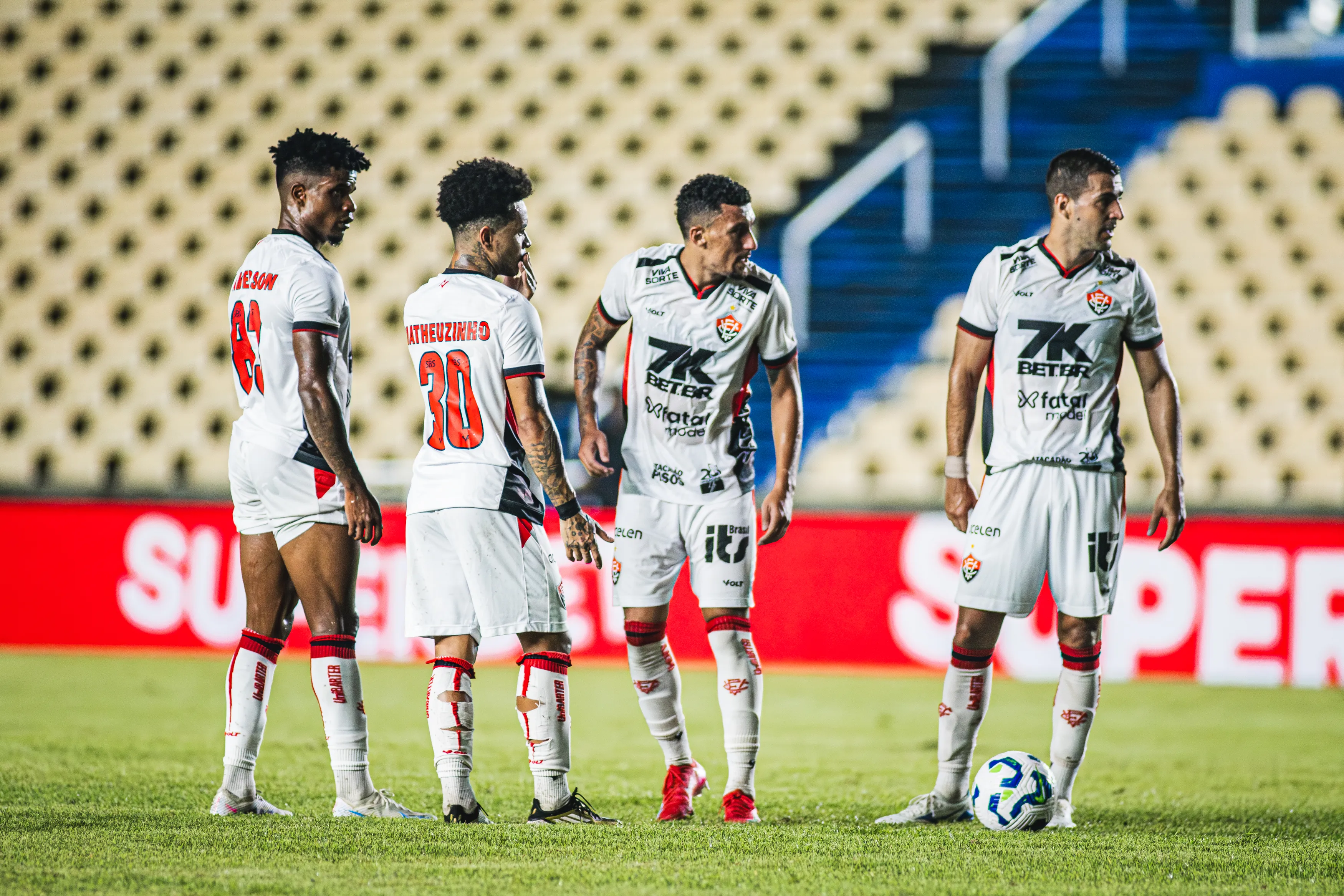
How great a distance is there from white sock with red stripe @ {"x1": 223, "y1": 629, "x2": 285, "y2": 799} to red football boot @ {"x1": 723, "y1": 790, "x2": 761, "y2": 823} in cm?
126

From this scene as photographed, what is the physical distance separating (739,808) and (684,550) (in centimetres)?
73

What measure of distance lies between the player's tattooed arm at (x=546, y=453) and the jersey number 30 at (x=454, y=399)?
106 mm

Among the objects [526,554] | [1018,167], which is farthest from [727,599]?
[1018,167]

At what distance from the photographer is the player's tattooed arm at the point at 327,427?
11.4ft

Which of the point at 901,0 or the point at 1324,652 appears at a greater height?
the point at 901,0

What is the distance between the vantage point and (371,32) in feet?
38.0

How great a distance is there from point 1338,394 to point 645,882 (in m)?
9.01

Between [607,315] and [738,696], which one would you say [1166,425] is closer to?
[738,696]

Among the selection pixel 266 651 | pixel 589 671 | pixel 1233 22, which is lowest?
pixel 589 671

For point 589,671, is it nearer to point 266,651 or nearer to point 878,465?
point 878,465

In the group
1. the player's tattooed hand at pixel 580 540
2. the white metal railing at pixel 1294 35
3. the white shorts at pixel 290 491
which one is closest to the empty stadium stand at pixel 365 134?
the white metal railing at pixel 1294 35

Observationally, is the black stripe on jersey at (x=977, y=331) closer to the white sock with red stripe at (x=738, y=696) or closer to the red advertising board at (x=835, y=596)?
the white sock with red stripe at (x=738, y=696)

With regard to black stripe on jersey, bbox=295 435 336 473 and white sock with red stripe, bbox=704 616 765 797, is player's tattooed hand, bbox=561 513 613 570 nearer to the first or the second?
white sock with red stripe, bbox=704 616 765 797

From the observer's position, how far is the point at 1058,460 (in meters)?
3.73
